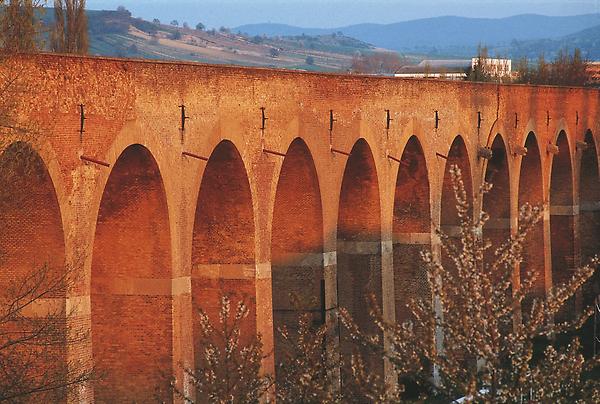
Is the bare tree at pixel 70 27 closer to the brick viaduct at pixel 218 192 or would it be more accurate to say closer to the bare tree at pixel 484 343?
the brick viaduct at pixel 218 192

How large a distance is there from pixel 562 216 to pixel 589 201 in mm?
1848

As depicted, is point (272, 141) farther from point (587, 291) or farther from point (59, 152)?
point (587, 291)

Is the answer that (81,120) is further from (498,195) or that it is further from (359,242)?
(498,195)

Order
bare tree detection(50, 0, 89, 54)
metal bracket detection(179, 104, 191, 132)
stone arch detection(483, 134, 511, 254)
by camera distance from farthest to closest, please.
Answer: bare tree detection(50, 0, 89, 54) → stone arch detection(483, 134, 511, 254) → metal bracket detection(179, 104, 191, 132)

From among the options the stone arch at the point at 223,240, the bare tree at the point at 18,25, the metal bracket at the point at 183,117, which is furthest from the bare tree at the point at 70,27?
the bare tree at the point at 18,25

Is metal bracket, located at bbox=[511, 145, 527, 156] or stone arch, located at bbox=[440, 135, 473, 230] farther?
metal bracket, located at bbox=[511, 145, 527, 156]

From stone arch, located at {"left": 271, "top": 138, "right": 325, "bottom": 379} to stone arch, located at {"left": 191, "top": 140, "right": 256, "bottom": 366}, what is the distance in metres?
2.08

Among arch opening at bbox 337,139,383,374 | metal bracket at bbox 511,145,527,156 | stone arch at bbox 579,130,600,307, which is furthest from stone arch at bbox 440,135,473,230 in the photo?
stone arch at bbox 579,130,600,307

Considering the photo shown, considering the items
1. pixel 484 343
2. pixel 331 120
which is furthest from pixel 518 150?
pixel 484 343

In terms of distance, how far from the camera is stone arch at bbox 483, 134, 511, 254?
109 ft

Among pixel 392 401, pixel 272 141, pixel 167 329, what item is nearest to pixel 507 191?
pixel 272 141

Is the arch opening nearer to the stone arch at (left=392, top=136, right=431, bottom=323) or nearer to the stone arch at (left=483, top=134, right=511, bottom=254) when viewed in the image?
the stone arch at (left=392, top=136, right=431, bottom=323)

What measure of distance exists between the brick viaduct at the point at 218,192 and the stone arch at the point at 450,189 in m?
0.04

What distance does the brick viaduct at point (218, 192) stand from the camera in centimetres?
1745
